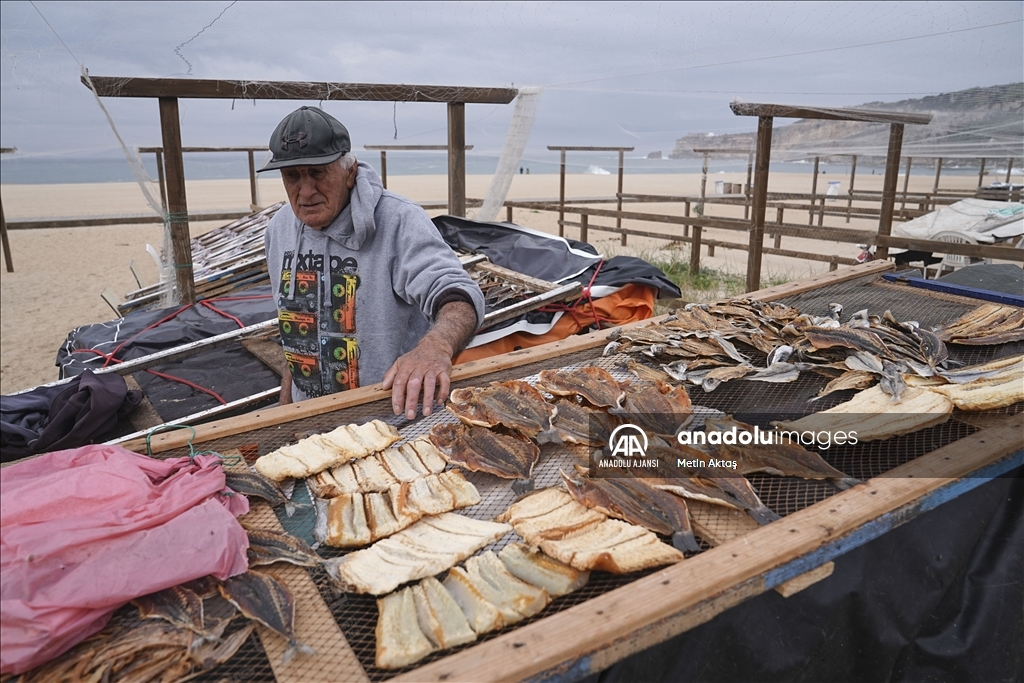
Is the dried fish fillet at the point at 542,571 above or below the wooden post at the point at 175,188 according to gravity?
below

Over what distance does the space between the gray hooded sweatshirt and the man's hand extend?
9.9 inches

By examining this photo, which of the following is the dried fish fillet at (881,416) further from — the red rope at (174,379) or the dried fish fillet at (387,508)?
the red rope at (174,379)

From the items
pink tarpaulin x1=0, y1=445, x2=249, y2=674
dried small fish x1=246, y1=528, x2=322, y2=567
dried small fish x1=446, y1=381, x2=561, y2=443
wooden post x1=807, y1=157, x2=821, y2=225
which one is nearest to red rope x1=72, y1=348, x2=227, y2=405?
dried small fish x1=446, y1=381, x2=561, y2=443

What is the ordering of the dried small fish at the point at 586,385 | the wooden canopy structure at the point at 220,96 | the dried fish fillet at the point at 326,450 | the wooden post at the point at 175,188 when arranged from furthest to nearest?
1. the wooden post at the point at 175,188
2. the wooden canopy structure at the point at 220,96
3. the dried small fish at the point at 586,385
4. the dried fish fillet at the point at 326,450

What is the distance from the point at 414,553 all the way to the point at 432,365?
131 cm

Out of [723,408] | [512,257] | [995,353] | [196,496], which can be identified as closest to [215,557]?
[196,496]

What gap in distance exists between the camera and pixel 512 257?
6.28 metres

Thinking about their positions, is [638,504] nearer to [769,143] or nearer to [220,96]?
[220,96]

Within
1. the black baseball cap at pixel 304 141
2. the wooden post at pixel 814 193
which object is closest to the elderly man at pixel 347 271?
the black baseball cap at pixel 304 141

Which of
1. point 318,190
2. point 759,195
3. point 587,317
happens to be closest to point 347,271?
point 318,190

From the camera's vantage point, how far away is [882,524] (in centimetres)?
188

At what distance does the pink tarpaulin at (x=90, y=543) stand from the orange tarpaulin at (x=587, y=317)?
3203 millimetres

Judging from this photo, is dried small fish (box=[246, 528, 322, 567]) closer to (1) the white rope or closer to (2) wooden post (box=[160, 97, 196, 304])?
(2) wooden post (box=[160, 97, 196, 304])

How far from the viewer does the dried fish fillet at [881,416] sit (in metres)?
2.44
